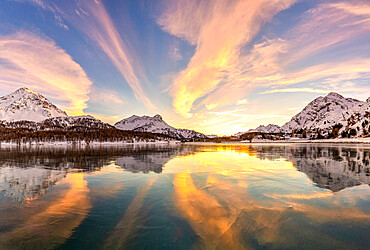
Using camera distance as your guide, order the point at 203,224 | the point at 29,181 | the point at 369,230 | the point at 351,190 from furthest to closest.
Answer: the point at 29,181, the point at 351,190, the point at 203,224, the point at 369,230

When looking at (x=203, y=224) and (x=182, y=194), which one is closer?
(x=203, y=224)

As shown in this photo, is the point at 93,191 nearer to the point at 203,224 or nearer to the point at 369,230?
the point at 203,224

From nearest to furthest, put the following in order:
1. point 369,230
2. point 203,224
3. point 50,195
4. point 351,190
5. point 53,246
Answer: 1. point 53,246
2. point 369,230
3. point 203,224
4. point 50,195
5. point 351,190

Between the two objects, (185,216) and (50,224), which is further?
(185,216)

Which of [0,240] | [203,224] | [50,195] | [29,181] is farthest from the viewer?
[29,181]

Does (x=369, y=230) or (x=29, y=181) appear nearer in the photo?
(x=369, y=230)

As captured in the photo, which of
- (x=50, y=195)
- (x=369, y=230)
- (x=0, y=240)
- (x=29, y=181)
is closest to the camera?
(x=0, y=240)

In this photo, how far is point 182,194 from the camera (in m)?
12.0

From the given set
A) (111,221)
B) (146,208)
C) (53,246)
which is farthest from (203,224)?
(53,246)

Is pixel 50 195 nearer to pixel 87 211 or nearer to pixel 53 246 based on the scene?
pixel 87 211

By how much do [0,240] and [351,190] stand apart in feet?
63.9

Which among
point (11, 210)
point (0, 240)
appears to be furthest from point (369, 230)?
point (11, 210)

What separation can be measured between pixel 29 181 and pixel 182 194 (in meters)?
13.7

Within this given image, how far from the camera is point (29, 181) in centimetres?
1539
